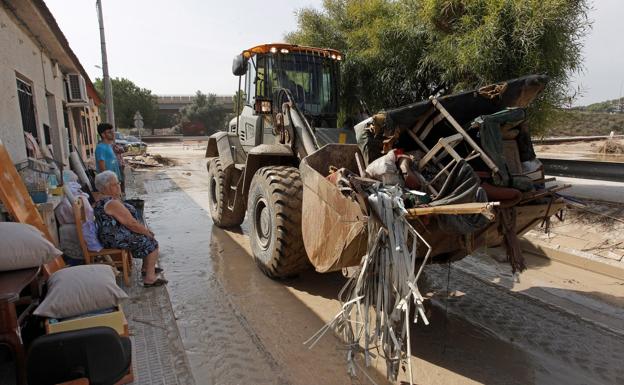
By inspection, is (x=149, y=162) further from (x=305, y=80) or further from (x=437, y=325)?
(x=437, y=325)

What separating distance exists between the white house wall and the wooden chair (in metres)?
1.24

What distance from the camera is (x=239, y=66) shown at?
571 centimetres

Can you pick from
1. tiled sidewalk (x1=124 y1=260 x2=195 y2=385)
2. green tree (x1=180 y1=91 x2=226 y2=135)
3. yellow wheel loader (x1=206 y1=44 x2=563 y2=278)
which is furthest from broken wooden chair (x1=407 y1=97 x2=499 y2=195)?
green tree (x1=180 y1=91 x2=226 y2=135)

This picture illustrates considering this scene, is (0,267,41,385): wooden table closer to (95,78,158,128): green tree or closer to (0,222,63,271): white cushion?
(0,222,63,271): white cushion

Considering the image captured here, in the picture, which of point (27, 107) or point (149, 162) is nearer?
point (27, 107)

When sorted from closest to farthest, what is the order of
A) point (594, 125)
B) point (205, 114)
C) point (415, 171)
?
point (415, 171) → point (594, 125) → point (205, 114)

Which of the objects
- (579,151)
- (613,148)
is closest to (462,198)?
(613,148)

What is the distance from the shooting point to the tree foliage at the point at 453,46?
629 cm

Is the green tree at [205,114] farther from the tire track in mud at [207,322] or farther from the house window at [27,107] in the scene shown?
the tire track in mud at [207,322]

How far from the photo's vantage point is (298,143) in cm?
469

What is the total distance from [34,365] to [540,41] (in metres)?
7.33

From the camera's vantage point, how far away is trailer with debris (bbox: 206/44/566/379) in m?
2.55

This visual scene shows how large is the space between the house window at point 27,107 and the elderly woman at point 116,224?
8.34 ft

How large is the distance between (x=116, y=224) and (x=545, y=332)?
4077mm
